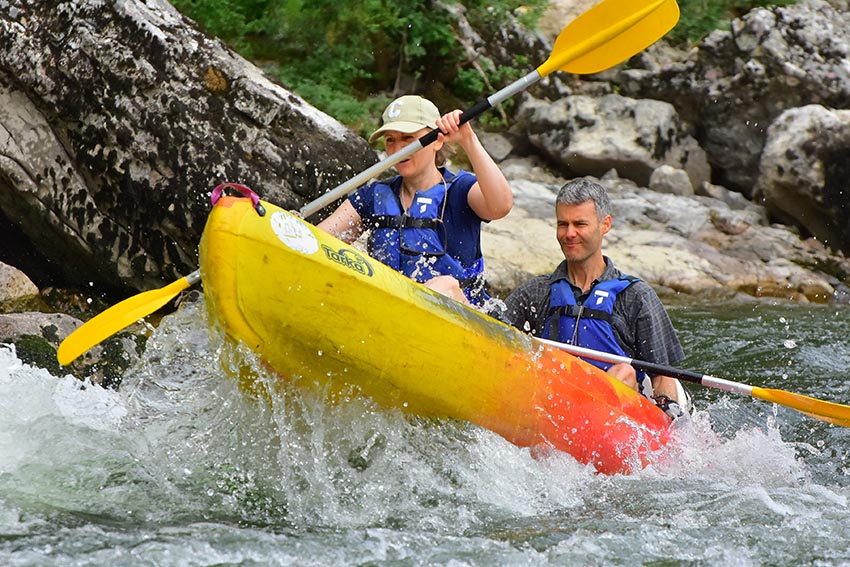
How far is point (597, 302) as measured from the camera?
409 cm

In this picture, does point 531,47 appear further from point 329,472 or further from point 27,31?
point 329,472

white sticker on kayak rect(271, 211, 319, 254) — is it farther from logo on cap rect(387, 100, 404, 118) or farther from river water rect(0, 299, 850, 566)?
logo on cap rect(387, 100, 404, 118)

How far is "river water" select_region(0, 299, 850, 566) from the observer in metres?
2.90

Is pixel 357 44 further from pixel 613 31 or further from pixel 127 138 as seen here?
pixel 613 31

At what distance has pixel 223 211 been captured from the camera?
2.96 meters

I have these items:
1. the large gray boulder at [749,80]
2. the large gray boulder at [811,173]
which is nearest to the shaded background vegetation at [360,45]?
the large gray boulder at [749,80]

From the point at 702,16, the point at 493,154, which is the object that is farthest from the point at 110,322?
the point at 702,16

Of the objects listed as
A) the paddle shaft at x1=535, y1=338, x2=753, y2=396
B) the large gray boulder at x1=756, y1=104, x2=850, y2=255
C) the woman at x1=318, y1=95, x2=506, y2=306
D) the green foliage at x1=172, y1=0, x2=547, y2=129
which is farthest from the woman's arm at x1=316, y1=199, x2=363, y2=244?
the large gray boulder at x1=756, y1=104, x2=850, y2=255

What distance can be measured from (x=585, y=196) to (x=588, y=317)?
1.50 ft

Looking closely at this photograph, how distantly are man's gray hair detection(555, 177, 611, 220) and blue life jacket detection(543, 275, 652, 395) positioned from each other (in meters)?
0.28

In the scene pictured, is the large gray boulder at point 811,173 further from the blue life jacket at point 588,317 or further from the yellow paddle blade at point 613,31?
the blue life jacket at point 588,317

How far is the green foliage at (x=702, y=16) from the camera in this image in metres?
11.5

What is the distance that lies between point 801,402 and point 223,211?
237 cm

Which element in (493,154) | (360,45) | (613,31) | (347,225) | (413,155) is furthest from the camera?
(493,154)
